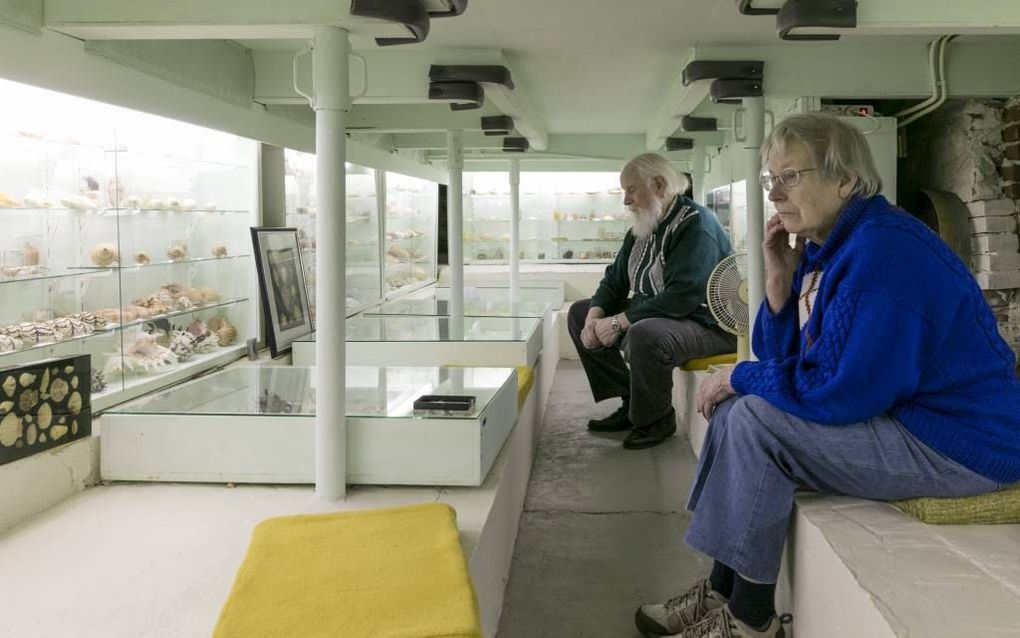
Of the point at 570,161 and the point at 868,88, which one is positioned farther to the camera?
the point at 570,161

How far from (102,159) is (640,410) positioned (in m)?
3.22

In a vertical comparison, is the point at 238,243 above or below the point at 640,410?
above

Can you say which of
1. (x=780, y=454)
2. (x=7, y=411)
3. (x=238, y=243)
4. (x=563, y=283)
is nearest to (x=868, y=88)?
(x=780, y=454)

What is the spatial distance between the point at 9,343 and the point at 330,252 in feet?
4.67

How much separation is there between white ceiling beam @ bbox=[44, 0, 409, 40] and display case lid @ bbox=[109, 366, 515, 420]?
54.4 inches

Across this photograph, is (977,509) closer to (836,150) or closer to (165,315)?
(836,150)

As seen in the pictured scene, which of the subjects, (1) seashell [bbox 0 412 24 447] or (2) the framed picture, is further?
(2) the framed picture

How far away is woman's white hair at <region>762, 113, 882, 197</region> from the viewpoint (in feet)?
7.72

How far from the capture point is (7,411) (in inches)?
111

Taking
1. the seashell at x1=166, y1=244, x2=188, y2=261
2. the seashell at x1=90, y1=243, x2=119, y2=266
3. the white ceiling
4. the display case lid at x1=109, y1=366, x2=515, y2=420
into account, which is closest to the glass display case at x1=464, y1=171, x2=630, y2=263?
the white ceiling

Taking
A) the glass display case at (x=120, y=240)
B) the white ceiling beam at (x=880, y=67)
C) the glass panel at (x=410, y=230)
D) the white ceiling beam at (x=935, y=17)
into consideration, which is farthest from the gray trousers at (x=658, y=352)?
the glass panel at (x=410, y=230)

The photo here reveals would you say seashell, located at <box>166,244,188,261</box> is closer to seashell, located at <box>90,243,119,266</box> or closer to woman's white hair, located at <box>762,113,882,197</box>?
seashell, located at <box>90,243,119,266</box>

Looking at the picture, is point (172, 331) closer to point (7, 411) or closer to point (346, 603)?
point (7, 411)

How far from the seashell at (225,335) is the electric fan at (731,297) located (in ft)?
9.51
